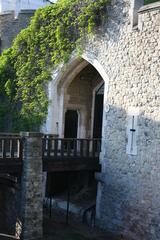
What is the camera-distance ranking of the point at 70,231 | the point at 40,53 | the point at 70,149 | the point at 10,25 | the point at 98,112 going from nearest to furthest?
the point at 70,231, the point at 70,149, the point at 40,53, the point at 98,112, the point at 10,25

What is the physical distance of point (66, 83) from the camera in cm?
1518

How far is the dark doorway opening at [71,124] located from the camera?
16.1 m

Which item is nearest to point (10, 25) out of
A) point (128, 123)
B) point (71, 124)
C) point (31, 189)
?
point (71, 124)

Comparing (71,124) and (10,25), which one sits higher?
(10,25)

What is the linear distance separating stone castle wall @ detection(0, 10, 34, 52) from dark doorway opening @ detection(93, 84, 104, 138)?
465 centimetres

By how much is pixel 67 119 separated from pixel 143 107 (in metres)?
5.19

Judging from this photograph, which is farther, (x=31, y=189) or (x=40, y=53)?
(x=40, y=53)

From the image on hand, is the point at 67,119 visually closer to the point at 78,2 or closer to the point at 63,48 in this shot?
the point at 63,48

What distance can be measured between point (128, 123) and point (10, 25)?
30.4 ft

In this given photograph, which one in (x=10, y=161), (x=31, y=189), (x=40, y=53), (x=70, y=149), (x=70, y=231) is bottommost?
(x=70, y=231)

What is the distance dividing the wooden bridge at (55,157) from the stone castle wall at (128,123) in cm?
50

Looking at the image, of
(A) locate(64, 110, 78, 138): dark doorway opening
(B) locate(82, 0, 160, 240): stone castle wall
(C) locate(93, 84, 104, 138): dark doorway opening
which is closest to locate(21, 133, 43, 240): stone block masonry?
(B) locate(82, 0, 160, 240): stone castle wall

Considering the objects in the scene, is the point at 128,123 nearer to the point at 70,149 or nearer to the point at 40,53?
the point at 70,149

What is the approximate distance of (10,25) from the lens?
61.6 feet
